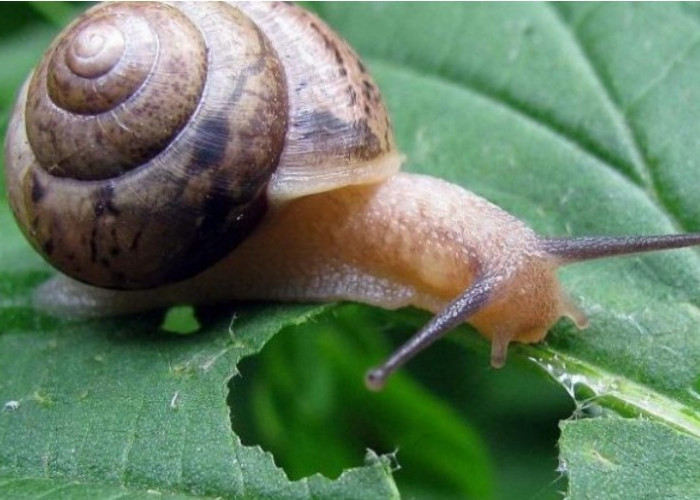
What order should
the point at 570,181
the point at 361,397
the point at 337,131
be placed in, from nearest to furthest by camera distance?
the point at 337,131 → the point at 570,181 → the point at 361,397

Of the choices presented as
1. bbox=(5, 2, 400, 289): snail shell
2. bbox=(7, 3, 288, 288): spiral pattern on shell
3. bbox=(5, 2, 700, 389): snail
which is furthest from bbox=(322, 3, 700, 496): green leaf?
Result: bbox=(7, 3, 288, 288): spiral pattern on shell

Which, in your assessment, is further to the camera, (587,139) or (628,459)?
(587,139)

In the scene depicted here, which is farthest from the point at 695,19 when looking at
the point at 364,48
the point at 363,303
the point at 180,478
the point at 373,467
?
the point at 180,478

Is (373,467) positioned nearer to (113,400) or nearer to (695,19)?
(113,400)

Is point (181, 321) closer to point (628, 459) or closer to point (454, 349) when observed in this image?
point (454, 349)

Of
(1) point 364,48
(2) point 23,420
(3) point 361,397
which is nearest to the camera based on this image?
(2) point 23,420

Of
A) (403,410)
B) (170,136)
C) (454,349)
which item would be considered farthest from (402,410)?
(170,136)

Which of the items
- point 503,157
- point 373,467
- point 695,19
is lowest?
point 373,467
